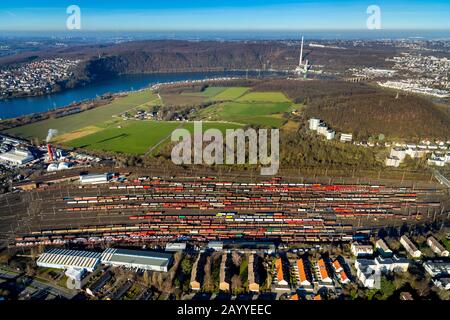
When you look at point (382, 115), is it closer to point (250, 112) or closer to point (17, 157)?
point (250, 112)

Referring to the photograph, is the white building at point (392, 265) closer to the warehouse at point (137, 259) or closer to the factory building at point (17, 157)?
the warehouse at point (137, 259)

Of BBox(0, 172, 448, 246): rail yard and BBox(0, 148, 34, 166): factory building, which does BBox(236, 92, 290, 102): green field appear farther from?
BBox(0, 148, 34, 166): factory building

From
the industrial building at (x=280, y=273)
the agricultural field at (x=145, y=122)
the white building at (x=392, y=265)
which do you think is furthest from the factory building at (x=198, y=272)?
the agricultural field at (x=145, y=122)

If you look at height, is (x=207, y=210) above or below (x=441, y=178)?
below

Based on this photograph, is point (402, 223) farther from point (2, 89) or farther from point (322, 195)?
point (2, 89)

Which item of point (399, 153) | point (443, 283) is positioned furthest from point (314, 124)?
point (443, 283)
